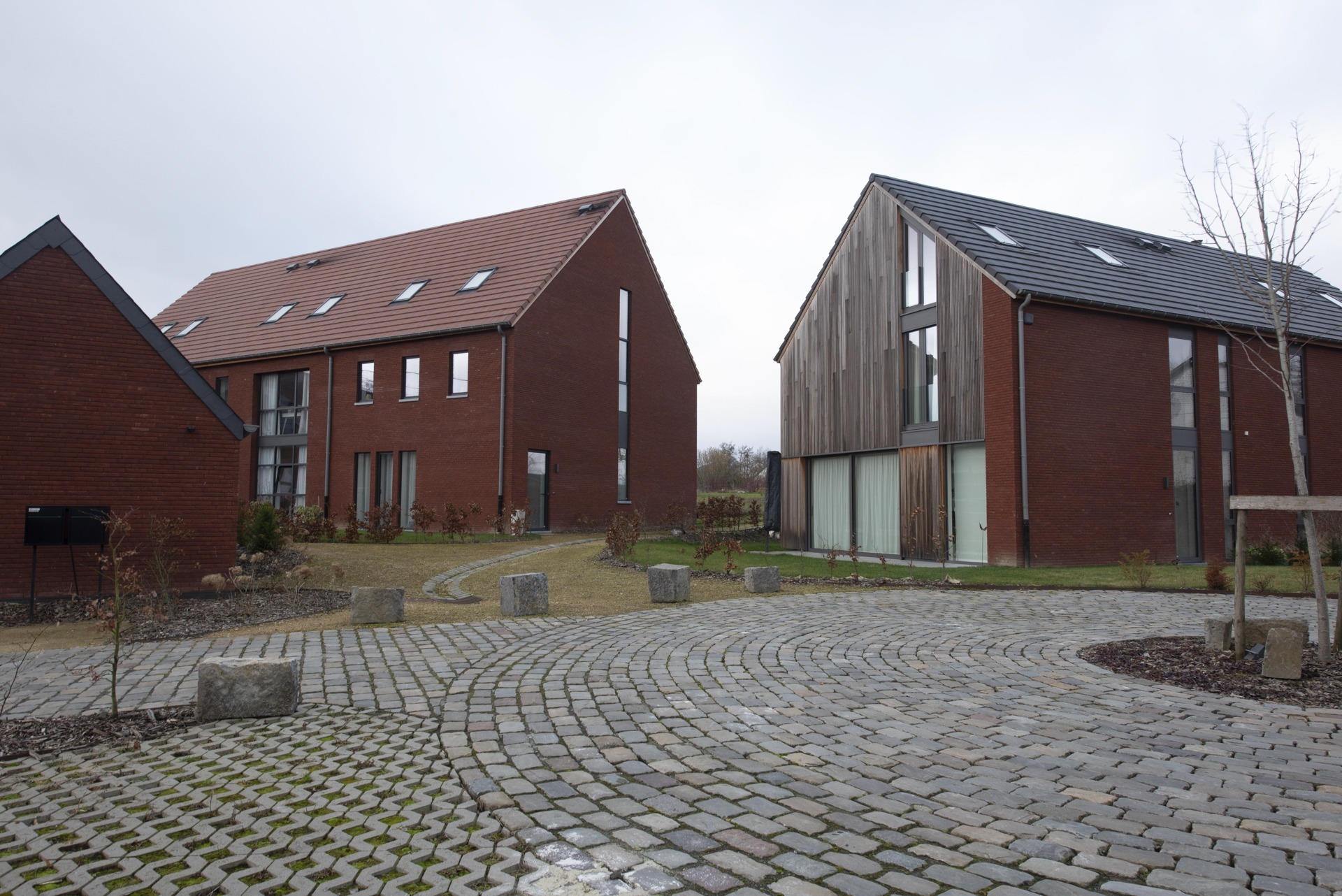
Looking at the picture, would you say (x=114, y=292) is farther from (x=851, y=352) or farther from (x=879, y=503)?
(x=879, y=503)

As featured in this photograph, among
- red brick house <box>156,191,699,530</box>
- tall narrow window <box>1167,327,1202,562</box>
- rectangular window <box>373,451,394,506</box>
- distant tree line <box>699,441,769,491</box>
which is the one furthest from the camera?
distant tree line <box>699,441,769,491</box>

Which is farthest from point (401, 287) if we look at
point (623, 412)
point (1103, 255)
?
point (1103, 255)

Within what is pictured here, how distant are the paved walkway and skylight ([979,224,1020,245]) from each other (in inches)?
509

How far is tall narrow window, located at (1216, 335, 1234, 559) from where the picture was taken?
1745 cm

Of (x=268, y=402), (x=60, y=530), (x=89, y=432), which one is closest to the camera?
(x=60, y=530)

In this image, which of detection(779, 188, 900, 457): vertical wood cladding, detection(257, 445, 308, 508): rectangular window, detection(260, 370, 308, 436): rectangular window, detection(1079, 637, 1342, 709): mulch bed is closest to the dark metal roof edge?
detection(260, 370, 308, 436): rectangular window

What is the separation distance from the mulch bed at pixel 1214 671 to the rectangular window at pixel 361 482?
21357 mm

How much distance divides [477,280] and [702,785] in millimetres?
22724

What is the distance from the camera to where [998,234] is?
18.0 meters

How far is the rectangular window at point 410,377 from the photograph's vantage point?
78.4 feet

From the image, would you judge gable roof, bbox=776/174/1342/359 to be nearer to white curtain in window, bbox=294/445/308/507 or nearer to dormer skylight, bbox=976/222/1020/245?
dormer skylight, bbox=976/222/1020/245

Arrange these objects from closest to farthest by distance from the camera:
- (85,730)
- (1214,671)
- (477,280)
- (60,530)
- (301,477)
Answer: (85,730) → (1214,671) → (60,530) → (477,280) → (301,477)

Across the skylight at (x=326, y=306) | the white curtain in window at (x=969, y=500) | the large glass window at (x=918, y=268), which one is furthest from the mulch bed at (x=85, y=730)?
the skylight at (x=326, y=306)

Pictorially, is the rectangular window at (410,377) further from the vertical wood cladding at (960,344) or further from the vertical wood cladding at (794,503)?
the vertical wood cladding at (960,344)
